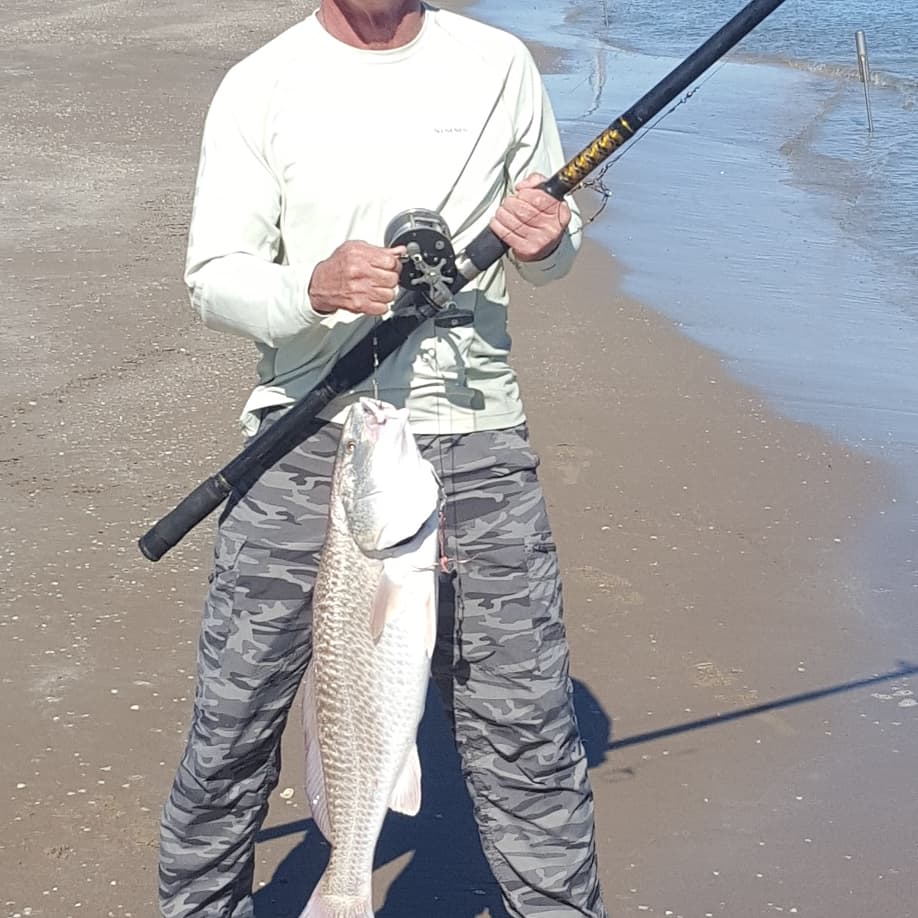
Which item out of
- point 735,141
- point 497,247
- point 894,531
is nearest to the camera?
point 497,247

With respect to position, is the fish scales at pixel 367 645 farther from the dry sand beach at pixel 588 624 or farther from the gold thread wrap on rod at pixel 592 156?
the dry sand beach at pixel 588 624

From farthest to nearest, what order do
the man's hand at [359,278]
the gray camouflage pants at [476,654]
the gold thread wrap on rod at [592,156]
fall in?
the gray camouflage pants at [476,654], the gold thread wrap on rod at [592,156], the man's hand at [359,278]

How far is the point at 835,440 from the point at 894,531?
94 centimetres

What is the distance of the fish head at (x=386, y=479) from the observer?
2.89 meters

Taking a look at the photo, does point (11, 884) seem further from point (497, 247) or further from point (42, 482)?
point (42, 482)

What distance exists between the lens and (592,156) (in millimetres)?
3100

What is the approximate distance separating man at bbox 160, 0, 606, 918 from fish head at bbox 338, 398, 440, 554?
0.91 feet

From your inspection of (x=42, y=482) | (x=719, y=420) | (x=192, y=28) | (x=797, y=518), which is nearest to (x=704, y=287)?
(x=719, y=420)

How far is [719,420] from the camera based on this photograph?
714cm

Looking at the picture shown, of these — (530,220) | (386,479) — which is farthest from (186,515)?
(530,220)

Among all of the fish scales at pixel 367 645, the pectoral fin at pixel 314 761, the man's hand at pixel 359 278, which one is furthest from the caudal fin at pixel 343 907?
the man's hand at pixel 359 278

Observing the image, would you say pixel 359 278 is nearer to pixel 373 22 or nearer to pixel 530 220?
pixel 530 220

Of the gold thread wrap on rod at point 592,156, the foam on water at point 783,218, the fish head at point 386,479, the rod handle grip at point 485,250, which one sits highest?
the gold thread wrap on rod at point 592,156

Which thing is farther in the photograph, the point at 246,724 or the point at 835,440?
the point at 835,440
